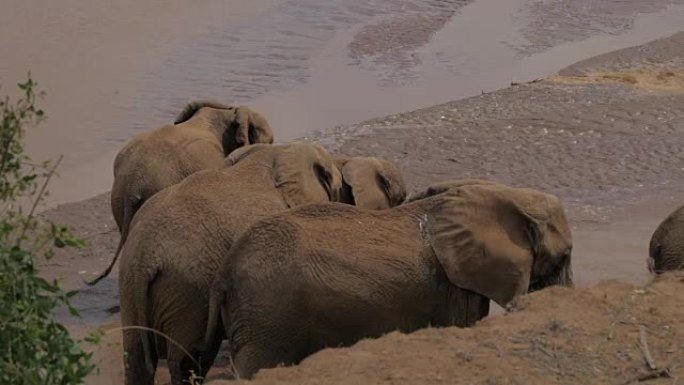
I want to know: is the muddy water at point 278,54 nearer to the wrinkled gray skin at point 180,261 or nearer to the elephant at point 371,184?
the elephant at point 371,184

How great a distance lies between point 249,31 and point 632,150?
6246mm

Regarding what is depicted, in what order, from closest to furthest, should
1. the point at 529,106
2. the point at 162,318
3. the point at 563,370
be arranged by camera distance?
1. the point at 563,370
2. the point at 162,318
3. the point at 529,106

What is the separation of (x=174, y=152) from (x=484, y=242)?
8.99ft

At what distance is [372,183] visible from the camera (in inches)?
322

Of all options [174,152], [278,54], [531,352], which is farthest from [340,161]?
[278,54]

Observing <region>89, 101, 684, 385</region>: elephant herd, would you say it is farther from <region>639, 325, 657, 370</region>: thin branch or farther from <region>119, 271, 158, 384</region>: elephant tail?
<region>639, 325, 657, 370</region>: thin branch

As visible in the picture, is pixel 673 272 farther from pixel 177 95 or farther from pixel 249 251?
pixel 177 95

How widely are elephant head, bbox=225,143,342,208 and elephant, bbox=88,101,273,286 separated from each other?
32.7 inches

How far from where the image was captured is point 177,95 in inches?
559

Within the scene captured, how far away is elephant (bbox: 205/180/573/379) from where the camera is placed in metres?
6.67

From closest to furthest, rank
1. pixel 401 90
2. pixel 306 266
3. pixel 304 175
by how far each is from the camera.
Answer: pixel 306 266
pixel 304 175
pixel 401 90

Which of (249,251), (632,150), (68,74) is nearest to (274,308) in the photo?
(249,251)

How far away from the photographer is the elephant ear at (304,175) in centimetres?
780

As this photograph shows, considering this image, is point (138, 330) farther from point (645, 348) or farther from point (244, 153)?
point (645, 348)
